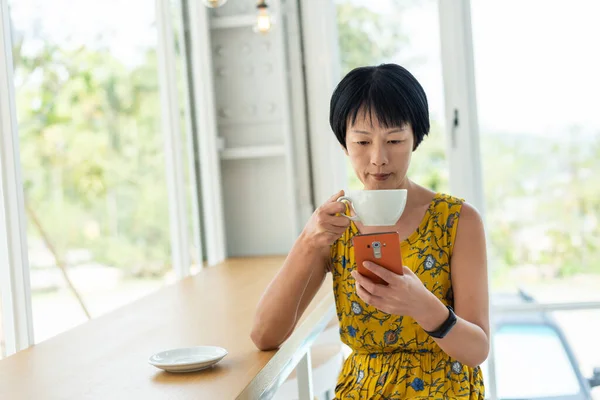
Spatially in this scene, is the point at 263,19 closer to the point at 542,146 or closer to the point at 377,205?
the point at 542,146

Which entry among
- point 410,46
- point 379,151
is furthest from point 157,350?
point 410,46

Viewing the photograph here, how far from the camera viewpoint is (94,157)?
149 inches

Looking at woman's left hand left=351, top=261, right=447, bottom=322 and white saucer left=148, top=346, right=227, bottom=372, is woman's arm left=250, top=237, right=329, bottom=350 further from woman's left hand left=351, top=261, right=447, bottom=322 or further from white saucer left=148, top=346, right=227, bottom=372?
woman's left hand left=351, top=261, right=447, bottom=322

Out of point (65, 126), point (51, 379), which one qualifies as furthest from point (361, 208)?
point (65, 126)

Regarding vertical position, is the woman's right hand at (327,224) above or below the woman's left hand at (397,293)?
above

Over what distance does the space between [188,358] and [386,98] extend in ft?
2.01

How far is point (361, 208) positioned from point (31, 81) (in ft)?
7.01

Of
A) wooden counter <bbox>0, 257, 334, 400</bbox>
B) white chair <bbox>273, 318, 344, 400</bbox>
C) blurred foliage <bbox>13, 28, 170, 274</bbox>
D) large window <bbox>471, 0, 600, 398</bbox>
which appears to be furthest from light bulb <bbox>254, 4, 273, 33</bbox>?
white chair <bbox>273, 318, 344, 400</bbox>

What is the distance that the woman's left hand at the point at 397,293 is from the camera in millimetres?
1157

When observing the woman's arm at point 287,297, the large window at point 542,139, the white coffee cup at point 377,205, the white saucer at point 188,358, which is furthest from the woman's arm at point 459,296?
the large window at point 542,139

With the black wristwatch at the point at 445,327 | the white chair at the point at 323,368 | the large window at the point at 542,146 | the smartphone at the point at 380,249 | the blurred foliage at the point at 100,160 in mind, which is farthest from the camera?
the blurred foliage at the point at 100,160

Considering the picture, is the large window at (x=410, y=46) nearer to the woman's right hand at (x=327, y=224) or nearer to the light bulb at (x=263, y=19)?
the light bulb at (x=263, y=19)

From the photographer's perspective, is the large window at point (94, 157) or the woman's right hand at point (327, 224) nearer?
the woman's right hand at point (327, 224)

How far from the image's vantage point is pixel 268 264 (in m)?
3.05
